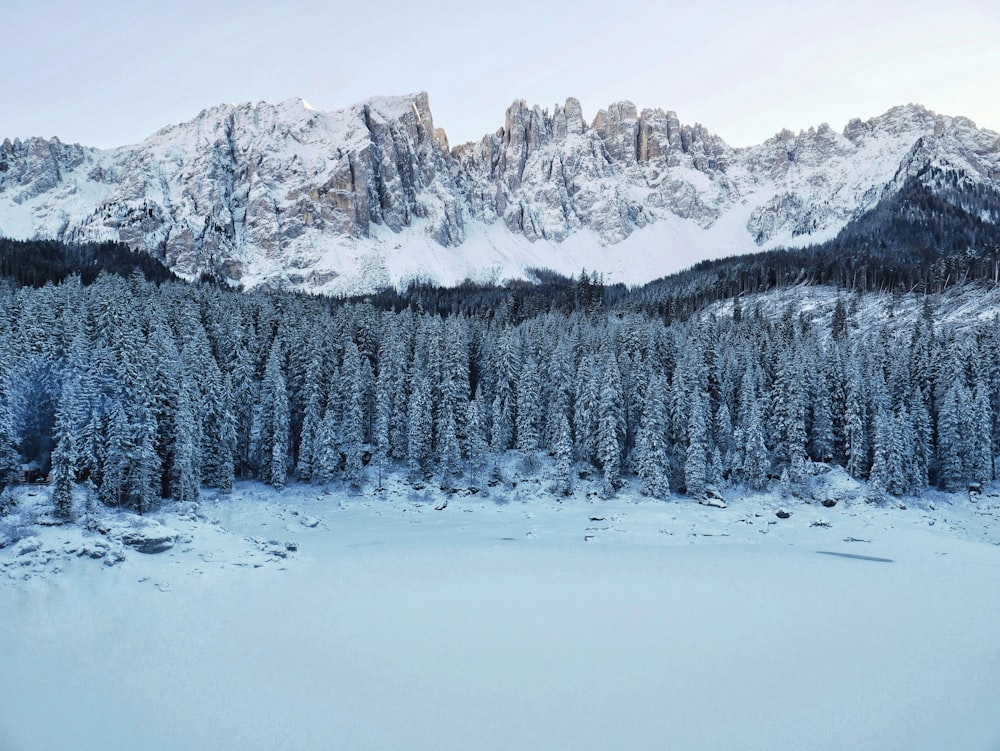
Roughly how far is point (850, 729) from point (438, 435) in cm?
4605

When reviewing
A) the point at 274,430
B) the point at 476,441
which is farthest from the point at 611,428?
the point at 274,430

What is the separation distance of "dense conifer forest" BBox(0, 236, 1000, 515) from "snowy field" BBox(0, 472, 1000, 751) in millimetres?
11518

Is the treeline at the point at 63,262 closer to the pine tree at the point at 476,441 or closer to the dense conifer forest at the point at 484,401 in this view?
the dense conifer forest at the point at 484,401

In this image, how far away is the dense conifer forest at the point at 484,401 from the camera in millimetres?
45250

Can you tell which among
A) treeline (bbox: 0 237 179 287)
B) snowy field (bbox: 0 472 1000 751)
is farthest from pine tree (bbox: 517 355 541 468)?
treeline (bbox: 0 237 179 287)

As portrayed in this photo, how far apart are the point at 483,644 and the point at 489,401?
46.9 m

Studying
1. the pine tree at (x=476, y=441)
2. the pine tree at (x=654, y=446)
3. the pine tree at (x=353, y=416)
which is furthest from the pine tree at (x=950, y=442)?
the pine tree at (x=353, y=416)

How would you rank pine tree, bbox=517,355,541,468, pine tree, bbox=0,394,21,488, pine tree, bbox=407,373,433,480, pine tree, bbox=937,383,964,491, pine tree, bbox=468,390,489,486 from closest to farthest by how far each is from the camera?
pine tree, bbox=0,394,21,488, pine tree, bbox=937,383,964,491, pine tree, bbox=407,373,433,480, pine tree, bbox=468,390,489,486, pine tree, bbox=517,355,541,468

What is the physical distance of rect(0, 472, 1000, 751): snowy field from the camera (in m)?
16.4

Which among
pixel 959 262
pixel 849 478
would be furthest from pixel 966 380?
pixel 959 262

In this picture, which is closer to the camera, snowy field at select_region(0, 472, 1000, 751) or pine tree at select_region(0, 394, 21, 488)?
snowy field at select_region(0, 472, 1000, 751)

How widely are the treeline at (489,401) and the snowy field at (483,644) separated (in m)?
13.4

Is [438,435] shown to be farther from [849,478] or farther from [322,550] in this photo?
[849,478]

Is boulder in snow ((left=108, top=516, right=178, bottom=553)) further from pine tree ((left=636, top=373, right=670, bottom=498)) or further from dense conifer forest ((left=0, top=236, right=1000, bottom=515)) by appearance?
pine tree ((left=636, top=373, right=670, bottom=498))
